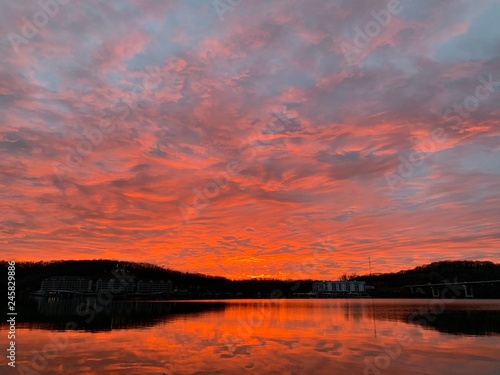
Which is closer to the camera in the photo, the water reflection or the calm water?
the calm water

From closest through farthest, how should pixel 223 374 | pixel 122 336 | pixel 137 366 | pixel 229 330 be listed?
1. pixel 223 374
2. pixel 137 366
3. pixel 122 336
4. pixel 229 330

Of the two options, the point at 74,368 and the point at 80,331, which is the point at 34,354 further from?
the point at 80,331

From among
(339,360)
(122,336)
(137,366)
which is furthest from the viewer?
(122,336)

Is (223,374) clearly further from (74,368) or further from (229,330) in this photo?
(229,330)

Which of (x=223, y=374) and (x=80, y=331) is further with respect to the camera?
(x=80, y=331)

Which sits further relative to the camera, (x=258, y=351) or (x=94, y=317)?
(x=94, y=317)

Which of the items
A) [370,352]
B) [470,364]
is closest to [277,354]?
[370,352]

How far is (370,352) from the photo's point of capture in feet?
110

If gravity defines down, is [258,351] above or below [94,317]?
above

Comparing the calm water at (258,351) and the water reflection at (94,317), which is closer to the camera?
the calm water at (258,351)

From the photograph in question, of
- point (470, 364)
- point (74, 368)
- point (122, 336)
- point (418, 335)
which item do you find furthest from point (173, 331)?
point (470, 364)

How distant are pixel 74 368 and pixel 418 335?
36355 mm

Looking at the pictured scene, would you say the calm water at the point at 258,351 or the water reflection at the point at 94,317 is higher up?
the calm water at the point at 258,351

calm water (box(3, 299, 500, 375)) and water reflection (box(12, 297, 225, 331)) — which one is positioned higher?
calm water (box(3, 299, 500, 375))
